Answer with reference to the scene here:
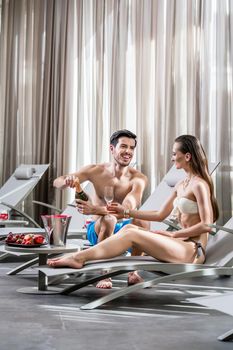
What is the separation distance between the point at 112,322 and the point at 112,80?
404 cm

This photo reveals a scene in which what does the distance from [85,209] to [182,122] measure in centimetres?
223

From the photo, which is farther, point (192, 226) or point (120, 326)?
point (192, 226)

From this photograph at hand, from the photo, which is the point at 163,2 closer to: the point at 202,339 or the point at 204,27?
the point at 204,27

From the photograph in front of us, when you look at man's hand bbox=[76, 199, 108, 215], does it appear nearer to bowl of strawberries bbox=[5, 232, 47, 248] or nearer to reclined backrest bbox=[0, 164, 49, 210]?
bowl of strawberries bbox=[5, 232, 47, 248]

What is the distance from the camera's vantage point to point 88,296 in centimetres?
378

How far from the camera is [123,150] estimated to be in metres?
4.62

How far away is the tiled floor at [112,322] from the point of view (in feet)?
8.84

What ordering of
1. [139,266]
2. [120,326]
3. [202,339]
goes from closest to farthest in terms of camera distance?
[202,339], [120,326], [139,266]

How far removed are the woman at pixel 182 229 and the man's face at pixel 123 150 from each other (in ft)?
2.18

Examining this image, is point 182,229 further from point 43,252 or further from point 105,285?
point 43,252

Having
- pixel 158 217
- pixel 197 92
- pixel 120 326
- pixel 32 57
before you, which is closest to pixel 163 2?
pixel 197 92

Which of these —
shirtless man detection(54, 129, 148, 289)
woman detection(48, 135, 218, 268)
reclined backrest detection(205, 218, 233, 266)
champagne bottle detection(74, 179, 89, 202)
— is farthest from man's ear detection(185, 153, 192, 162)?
champagne bottle detection(74, 179, 89, 202)

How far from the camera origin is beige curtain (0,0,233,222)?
5.66m

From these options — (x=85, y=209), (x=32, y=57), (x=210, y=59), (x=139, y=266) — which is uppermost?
(x=32, y=57)
